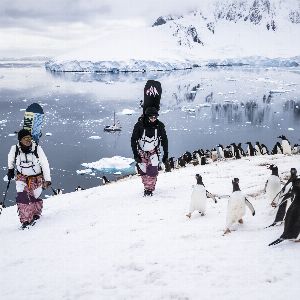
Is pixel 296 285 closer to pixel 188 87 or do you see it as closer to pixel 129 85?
pixel 188 87

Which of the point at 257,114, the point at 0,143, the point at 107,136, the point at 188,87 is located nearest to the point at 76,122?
the point at 107,136

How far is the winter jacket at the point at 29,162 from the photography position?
22.1 feet

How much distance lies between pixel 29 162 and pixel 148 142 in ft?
7.71

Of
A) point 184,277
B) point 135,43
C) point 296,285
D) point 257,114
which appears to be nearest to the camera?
point 296,285

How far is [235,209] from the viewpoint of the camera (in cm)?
525

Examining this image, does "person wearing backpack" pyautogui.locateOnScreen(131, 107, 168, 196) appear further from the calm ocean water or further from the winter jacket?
the calm ocean water

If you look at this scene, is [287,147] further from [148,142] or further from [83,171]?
[83,171]

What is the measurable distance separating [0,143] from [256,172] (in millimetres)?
32551

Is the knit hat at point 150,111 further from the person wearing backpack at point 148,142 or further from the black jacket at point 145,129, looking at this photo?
the black jacket at point 145,129

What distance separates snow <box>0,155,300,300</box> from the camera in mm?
3736

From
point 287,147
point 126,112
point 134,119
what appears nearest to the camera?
point 287,147

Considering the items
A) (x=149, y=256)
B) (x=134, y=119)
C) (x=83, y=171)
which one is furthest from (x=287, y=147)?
(x=134, y=119)

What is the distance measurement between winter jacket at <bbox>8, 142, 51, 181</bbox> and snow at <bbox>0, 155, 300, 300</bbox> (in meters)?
0.95

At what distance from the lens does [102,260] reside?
471cm
